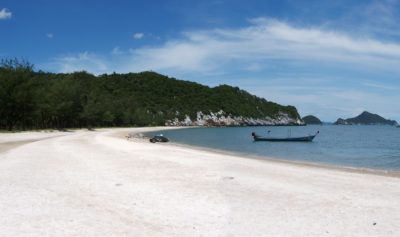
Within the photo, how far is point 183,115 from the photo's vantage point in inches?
7761

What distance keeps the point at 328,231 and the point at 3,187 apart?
9648mm

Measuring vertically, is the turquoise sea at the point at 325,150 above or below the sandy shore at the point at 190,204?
below

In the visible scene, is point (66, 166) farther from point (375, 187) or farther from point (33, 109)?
point (33, 109)

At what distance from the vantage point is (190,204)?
10742mm

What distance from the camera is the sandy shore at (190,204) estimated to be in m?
8.34

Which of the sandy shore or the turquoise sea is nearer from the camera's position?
the sandy shore

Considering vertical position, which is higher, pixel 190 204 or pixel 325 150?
pixel 190 204

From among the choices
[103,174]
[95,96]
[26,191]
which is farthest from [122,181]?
[95,96]

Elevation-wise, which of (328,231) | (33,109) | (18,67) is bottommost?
(328,231)

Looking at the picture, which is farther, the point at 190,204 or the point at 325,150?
the point at 325,150

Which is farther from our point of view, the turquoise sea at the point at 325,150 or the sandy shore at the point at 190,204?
the turquoise sea at the point at 325,150

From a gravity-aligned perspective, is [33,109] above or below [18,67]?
below

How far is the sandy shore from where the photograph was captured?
8336 mm

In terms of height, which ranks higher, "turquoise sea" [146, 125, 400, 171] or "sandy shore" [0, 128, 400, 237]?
"sandy shore" [0, 128, 400, 237]
